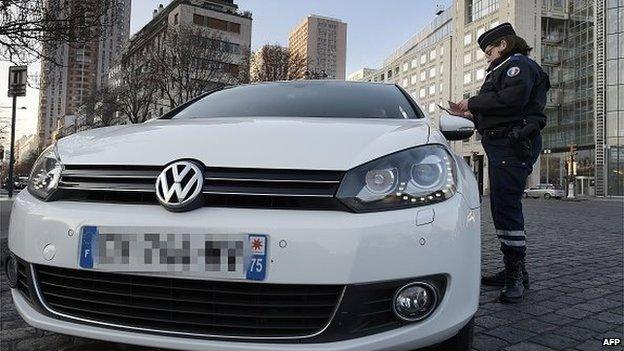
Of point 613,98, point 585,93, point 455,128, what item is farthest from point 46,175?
point 585,93

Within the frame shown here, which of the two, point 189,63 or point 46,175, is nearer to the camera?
point 46,175

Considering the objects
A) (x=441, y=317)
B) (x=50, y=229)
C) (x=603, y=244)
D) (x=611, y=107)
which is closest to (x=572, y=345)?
(x=441, y=317)

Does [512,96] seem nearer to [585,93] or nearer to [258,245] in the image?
[258,245]

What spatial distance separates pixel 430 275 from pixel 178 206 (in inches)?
35.9

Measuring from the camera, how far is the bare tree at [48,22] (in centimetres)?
713

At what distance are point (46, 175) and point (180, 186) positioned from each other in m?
0.74

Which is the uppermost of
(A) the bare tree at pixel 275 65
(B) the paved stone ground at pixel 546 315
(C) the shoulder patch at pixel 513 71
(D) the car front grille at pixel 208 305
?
(A) the bare tree at pixel 275 65

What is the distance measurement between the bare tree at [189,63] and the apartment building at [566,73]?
14.8m

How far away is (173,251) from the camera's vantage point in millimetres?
1817

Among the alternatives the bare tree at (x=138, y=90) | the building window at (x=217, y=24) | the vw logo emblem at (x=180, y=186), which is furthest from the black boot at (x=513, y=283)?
the building window at (x=217, y=24)

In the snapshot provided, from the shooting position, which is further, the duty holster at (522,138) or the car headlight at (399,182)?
the duty holster at (522,138)

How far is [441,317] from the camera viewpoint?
1.88 m

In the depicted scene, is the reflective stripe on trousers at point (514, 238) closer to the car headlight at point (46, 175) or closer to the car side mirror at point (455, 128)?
the car side mirror at point (455, 128)

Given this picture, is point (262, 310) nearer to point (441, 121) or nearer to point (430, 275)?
point (430, 275)
